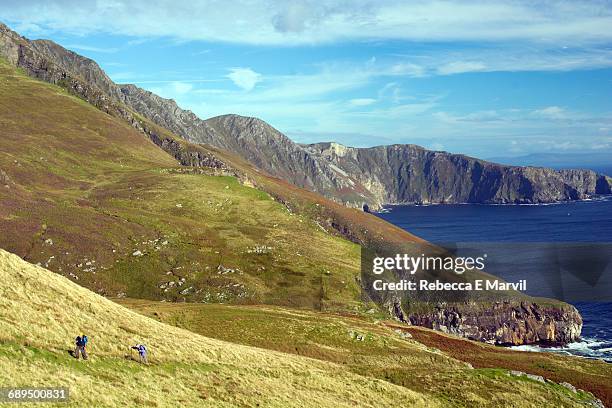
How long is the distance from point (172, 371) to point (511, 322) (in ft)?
333

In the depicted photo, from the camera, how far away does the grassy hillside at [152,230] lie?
286 feet

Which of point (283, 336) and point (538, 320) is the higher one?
point (283, 336)

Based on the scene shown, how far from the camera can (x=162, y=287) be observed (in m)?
85.4

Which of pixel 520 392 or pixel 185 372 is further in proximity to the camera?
pixel 520 392

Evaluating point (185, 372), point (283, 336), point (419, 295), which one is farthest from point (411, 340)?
point (419, 295)

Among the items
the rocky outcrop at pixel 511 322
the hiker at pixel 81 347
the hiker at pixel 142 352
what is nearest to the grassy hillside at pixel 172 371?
the hiker at pixel 81 347

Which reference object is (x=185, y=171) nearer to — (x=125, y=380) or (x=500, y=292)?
(x=500, y=292)

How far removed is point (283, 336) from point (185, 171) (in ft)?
359

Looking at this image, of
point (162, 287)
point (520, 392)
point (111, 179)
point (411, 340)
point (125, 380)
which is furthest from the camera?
point (111, 179)

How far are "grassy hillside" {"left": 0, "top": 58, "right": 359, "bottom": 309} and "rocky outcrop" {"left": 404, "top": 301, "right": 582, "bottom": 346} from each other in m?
27.1

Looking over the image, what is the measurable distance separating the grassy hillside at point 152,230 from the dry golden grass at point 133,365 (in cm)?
4066

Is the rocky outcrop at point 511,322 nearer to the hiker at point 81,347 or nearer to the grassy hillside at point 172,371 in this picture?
the grassy hillside at point 172,371

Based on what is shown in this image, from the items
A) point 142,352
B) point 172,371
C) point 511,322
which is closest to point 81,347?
point 142,352

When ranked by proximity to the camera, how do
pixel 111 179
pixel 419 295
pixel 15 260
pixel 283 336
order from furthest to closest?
pixel 111 179, pixel 419 295, pixel 283 336, pixel 15 260
